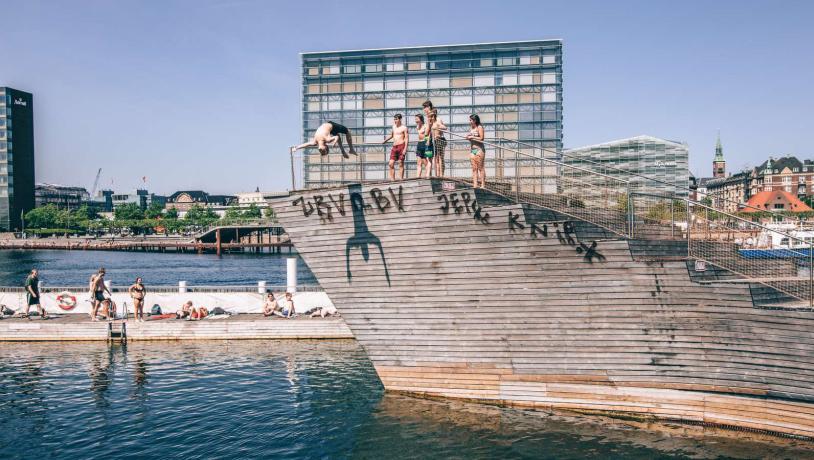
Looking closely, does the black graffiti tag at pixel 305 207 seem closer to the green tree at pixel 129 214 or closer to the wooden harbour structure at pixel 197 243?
the wooden harbour structure at pixel 197 243

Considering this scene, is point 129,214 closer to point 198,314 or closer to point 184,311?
point 184,311

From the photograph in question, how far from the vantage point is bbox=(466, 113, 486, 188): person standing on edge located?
13.7 meters

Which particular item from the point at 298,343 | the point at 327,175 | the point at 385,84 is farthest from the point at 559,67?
→ the point at 298,343

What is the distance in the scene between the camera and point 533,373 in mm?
14062

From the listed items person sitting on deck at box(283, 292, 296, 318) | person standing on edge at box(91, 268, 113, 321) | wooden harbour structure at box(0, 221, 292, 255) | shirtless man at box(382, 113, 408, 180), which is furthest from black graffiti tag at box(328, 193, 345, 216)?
wooden harbour structure at box(0, 221, 292, 255)

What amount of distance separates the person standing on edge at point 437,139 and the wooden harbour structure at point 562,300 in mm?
1104

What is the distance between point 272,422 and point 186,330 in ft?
40.5

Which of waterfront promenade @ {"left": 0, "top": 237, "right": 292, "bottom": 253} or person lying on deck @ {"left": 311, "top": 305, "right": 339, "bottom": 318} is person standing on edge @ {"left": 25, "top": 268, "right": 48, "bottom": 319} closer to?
person lying on deck @ {"left": 311, "top": 305, "right": 339, "bottom": 318}

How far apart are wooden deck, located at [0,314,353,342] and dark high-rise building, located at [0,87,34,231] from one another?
5896 inches

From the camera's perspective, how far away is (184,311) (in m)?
26.6

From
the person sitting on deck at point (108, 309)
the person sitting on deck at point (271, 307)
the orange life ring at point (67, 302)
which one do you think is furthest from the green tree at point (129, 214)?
the person sitting on deck at point (271, 307)

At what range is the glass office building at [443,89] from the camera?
8744cm

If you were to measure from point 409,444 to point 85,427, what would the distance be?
9151 millimetres

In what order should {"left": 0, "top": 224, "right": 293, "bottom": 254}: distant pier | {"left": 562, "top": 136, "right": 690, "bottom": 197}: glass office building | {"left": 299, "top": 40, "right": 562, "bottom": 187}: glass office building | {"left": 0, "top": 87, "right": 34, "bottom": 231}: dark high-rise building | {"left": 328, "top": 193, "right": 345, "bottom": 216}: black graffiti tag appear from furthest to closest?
{"left": 0, "top": 87, "right": 34, "bottom": 231}: dark high-rise building, {"left": 0, "top": 224, "right": 293, "bottom": 254}: distant pier, {"left": 299, "top": 40, "right": 562, "bottom": 187}: glass office building, {"left": 562, "top": 136, "right": 690, "bottom": 197}: glass office building, {"left": 328, "top": 193, "right": 345, "bottom": 216}: black graffiti tag
